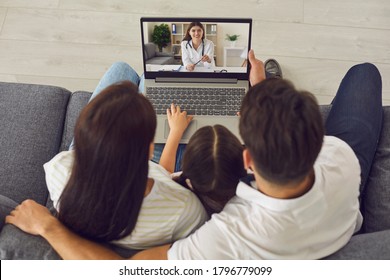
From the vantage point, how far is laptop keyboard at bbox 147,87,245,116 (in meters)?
1.19

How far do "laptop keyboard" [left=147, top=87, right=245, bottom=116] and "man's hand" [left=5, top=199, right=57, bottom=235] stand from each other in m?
0.48

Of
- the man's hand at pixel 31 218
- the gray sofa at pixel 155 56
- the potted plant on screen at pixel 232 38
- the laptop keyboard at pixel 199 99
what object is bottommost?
the man's hand at pixel 31 218

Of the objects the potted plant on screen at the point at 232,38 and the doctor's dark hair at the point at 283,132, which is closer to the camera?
the doctor's dark hair at the point at 283,132

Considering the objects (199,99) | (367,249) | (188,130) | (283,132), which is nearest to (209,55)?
(199,99)

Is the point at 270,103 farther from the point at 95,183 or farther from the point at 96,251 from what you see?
the point at 96,251

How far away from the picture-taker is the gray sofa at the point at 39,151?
889 mm

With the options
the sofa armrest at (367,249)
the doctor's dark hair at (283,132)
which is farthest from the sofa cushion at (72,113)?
the sofa armrest at (367,249)

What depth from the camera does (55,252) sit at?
0.82m

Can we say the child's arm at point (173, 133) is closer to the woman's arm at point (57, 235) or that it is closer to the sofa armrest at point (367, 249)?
the woman's arm at point (57, 235)

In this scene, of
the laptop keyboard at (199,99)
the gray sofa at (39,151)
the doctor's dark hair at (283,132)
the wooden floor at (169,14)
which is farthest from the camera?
the wooden floor at (169,14)

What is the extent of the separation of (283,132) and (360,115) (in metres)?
0.59

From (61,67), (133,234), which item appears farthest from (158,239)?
(61,67)

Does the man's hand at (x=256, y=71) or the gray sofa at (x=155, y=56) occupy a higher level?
the gray sofa at (x=155, y=56)

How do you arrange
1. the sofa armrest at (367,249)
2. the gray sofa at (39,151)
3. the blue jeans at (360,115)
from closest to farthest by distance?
the sofa armrest at (367,249) < the gray sofa at (39,151) < the blue jeans at (360,115)
